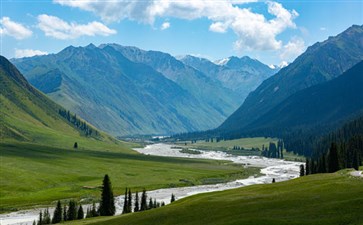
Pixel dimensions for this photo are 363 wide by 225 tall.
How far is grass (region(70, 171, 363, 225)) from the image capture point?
53875 millimetres

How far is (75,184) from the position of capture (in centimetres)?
18838

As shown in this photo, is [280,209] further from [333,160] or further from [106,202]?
[333,160]

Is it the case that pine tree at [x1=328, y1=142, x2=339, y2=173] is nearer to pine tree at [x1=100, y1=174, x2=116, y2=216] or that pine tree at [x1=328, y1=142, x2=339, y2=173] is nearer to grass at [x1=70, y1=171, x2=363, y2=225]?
grass at [x1=70, y1=171, x2=363, y2=225]

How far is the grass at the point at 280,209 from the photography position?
53.9m

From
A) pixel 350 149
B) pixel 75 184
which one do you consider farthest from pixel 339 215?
pixel 75 184

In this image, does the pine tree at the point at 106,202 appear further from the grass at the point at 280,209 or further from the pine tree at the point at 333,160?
the pine tree at the point at 333,160

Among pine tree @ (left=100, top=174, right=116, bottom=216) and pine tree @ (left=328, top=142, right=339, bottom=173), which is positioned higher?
pine tree @ (left=328, top=142, right=339, bottom=173)

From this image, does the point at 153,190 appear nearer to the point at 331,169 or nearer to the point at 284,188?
the point at 331,169

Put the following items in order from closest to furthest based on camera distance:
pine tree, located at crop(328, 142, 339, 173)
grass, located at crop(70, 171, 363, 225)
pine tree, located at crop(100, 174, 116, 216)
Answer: grass, located at crop(70, 171, 363, 225) → pine tree, located at crop(100, 174, 116, 216) → pine tree, located at crop(328, 142, 339, 173)

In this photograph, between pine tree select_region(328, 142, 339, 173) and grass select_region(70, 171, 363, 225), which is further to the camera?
pine tree select_region(328, 142, 339, 173)

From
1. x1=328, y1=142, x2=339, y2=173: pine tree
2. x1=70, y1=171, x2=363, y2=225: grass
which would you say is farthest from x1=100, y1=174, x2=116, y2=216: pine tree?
x1=328, y1=142, x2=339, y2=173: pine tree

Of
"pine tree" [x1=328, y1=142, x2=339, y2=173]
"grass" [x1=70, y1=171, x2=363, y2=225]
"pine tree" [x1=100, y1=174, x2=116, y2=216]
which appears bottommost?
"pine tree" [x1=100, y1=174, x2=116, y2=216]

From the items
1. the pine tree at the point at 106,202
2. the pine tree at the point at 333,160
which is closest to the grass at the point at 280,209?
the pine tree at the point at 106,202

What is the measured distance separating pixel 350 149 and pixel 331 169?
75.4 ft
